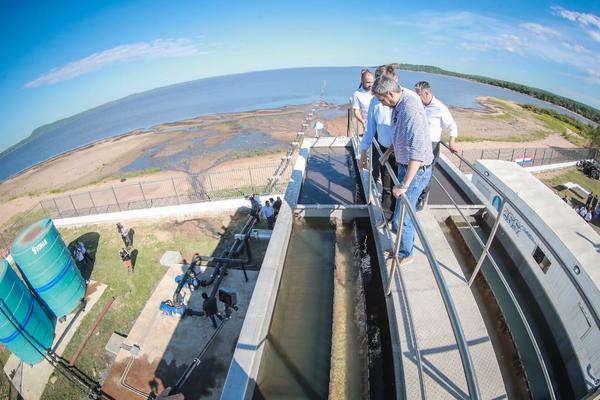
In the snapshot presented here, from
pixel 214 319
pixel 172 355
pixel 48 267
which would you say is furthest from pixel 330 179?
pixel 48 267

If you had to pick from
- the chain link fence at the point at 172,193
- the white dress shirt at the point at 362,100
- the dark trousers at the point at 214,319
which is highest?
the white dress shirt at the point at 362,100

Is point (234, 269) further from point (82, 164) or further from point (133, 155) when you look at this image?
point (82, 164)

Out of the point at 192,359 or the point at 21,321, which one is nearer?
the point at 192,359

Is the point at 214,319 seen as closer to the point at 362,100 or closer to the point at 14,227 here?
the point at 362,100

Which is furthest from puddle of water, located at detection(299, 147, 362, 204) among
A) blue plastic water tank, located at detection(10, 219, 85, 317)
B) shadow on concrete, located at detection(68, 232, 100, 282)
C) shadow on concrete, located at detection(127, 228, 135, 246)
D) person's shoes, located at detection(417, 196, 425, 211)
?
shadow on concrete, located at detection(68, 232, 100, 282)

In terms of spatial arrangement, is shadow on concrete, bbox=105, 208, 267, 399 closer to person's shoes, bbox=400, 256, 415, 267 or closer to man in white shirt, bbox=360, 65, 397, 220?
person's shoes, bbox=400, 256, 415, 267

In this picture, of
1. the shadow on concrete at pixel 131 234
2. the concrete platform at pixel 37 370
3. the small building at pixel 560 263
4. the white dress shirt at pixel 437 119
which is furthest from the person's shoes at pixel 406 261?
the shadow on concrete at pixel 131 234

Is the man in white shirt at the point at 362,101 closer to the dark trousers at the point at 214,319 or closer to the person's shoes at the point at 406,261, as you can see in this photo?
the person's shoes at the point at 406,261
